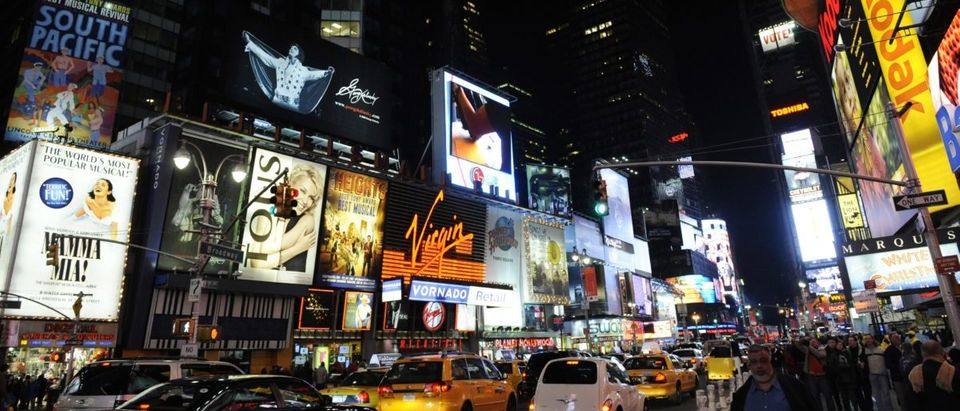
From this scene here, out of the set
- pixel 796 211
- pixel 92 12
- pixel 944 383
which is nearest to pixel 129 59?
pixel 92 12

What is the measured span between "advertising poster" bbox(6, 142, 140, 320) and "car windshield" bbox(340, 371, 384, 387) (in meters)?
17.5

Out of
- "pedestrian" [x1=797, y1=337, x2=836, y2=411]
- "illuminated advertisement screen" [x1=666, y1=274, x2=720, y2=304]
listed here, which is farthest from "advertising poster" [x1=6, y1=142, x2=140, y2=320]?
"illuminated advertisement screen" [x1=666, y1=274, x2=720, y2=304]

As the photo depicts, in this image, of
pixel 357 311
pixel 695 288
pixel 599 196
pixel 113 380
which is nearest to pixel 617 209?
pixel 357 311

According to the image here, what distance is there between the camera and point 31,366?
30.7 m

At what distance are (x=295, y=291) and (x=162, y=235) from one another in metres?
7.98

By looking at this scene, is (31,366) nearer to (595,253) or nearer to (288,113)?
(288,113)

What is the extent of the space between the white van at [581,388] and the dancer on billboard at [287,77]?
125ft

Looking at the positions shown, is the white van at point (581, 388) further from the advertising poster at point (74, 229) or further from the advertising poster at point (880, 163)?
the advertising poster at point (74, 229)

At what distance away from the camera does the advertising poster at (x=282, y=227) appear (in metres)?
32.8

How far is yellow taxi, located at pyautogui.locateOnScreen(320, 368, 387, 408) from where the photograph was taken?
15.3 m

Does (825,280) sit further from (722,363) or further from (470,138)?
(722,363)

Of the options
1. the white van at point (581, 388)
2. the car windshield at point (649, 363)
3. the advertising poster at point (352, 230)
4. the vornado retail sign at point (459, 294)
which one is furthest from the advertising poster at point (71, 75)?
the white van at point (581, 388)

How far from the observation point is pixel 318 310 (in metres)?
36.8

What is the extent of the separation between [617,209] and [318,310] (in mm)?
52369
